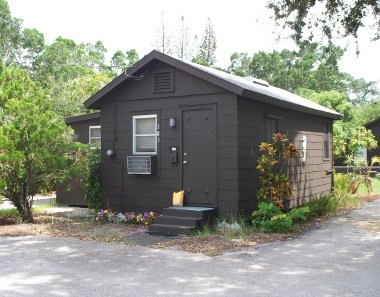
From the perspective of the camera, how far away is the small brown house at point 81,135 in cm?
1331

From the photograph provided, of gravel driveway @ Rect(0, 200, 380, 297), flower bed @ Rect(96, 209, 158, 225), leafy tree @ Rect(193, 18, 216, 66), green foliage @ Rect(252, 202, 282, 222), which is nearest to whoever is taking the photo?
gravel driveway @ Rect(0, 200, 380, 297)

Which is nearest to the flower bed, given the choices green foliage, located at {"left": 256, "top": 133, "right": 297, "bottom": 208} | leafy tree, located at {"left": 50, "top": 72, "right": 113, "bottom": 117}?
green foliage, located at {"left": 256, "top": 133, "right": 297, "bottom": 208}

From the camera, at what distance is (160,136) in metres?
10.1

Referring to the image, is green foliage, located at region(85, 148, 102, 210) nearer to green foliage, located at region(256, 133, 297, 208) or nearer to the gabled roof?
the gabled roof

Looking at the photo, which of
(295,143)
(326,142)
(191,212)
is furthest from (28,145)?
(326,142)

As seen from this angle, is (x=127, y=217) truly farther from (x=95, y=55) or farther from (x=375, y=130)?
(x=95, y=55)

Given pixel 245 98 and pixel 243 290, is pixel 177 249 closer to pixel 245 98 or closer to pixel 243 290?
pixel 243 290

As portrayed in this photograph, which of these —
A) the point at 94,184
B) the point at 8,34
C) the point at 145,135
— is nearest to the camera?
the point at 145,135

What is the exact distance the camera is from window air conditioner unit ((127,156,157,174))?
32.8 ft

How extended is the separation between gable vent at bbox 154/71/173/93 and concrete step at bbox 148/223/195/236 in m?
3.03

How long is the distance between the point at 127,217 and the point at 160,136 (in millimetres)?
1964

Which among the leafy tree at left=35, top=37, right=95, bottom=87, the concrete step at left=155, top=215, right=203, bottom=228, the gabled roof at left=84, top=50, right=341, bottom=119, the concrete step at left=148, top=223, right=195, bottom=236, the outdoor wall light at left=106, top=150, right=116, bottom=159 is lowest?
the concrete step at left=148, top=223, right=195, bottom=236

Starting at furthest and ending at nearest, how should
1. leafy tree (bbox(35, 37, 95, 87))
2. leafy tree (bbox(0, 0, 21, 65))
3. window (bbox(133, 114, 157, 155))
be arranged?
leafy tree (bbox(35, 37, 95, 87))
leafy tree (bbox(0, 0, 21, 65))
window (bbox(133, 114, 157, 155))

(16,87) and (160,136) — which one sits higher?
(16,87)
